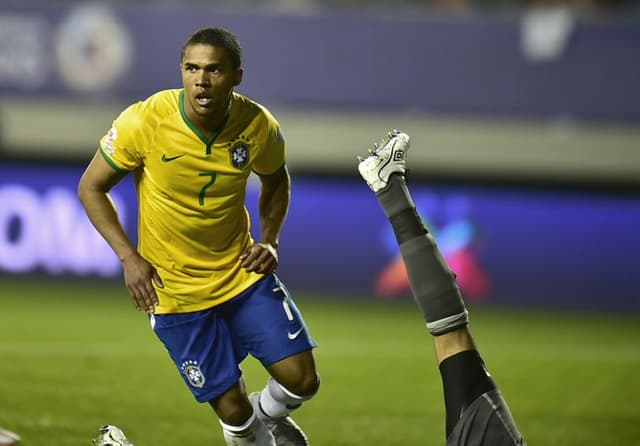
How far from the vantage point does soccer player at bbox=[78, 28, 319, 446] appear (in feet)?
16.8

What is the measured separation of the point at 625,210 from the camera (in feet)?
42.1

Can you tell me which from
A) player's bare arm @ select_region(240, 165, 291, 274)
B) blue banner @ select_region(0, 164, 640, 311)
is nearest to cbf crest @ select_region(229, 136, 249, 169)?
player's bare arm @ select_region(240, 165, 291, 274)

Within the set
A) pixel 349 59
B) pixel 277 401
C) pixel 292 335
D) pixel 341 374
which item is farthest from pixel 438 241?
pixel 292 335

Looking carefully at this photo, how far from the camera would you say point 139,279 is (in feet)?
16.7

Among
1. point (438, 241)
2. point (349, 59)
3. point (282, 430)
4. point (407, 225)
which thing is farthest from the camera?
point (349, 59)

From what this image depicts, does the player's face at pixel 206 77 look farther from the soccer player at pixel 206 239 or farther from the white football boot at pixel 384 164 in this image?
the white football boot at pixel 384 164

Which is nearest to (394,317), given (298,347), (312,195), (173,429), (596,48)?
(312,195)

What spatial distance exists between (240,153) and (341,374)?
13.4 feet

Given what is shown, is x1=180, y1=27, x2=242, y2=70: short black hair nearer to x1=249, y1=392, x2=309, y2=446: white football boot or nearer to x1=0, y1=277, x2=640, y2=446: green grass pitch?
x1=249, y1=392, x2=309, y2=446: white football boot

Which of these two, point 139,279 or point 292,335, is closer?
point 139,279

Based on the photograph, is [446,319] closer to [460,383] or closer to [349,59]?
[460,383]

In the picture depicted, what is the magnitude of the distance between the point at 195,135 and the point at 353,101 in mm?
8792

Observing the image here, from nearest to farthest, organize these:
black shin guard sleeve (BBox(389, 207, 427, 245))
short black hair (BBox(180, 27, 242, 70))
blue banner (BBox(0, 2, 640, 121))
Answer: black shin guard sleeve (BBox(389, 207, 427, 245))
short black hair (BBox(180, 27, 242, 70))
blue banner (BBox(0, 2, 640, 121))

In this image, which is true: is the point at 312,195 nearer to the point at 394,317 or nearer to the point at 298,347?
the point at 394,317
